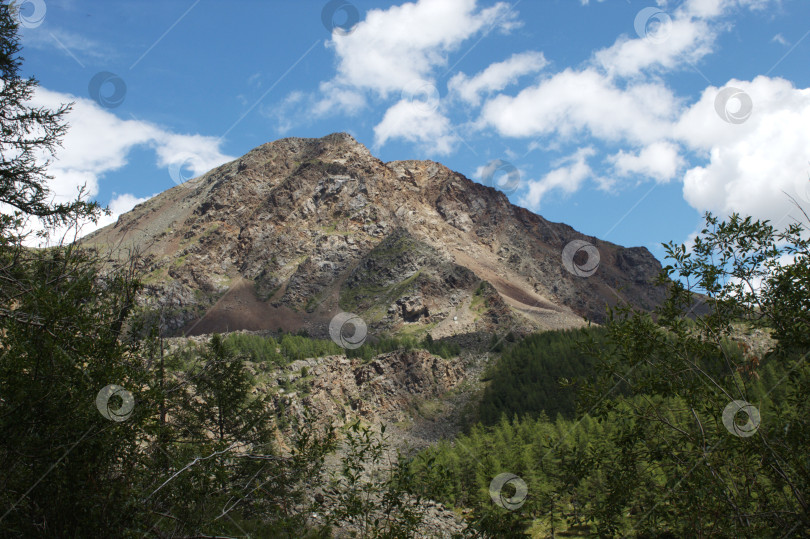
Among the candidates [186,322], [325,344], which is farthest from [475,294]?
[186,322]

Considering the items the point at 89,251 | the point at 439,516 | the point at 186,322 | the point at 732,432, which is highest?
the point at 732,432

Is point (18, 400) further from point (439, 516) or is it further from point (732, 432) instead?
point (439, 516)

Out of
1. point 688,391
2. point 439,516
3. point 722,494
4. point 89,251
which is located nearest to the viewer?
point 722,494

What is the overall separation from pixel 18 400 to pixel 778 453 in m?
11.5

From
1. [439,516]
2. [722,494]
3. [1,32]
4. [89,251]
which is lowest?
[439,516]

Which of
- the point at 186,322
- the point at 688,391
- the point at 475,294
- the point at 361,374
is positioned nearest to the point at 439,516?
the point at 688,391

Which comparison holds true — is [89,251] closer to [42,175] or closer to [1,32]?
[42,175]

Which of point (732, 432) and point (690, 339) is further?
point (690, 339)

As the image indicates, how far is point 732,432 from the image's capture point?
8.50 m

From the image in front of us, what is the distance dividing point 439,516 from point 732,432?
52.2m

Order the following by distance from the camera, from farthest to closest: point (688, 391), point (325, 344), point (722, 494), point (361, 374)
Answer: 1. point (325, 344)
2. point (361, 374)
3. point (688, 391)
4. point (722, 494)

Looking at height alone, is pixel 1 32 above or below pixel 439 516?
above

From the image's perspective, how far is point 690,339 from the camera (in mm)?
9461

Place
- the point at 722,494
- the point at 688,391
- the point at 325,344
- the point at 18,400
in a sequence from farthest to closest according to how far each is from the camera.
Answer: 1. the point at 325,344
2. the point at 688,391
3. the point at 722,494
4. the point at 18,400
